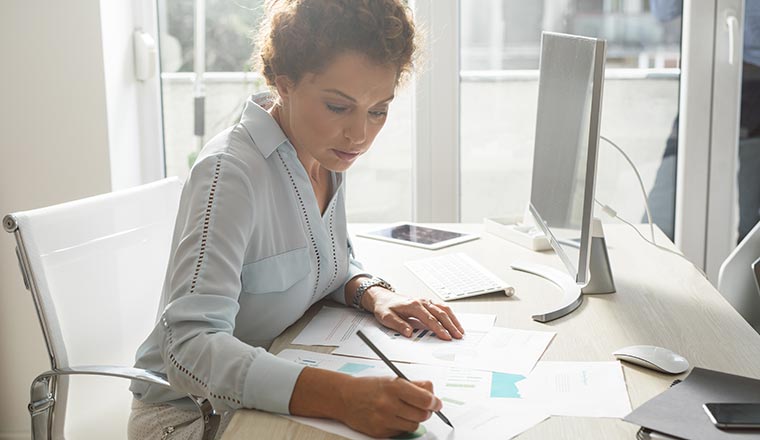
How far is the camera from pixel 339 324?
4.86 ft

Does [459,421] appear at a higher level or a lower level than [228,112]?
lower

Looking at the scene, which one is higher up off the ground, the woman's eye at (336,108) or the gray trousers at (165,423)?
the woman's eye at (336,108)

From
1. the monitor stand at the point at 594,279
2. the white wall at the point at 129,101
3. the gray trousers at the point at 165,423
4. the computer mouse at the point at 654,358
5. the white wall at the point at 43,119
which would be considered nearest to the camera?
the computer mouse at the point at 654,358

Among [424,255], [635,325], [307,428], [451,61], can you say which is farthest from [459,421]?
[451,61]

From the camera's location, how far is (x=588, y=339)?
1396 mm

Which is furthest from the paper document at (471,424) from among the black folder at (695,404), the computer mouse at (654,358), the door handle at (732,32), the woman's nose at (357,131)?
the door handle at (732,32)

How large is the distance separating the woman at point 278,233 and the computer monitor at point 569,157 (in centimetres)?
27

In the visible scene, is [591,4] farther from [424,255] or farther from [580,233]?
[580,233]

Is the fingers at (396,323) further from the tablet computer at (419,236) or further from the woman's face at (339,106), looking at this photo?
the tablet computer at (419,236)

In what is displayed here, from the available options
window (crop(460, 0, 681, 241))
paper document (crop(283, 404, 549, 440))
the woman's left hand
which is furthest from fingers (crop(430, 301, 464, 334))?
window (crop(460, 0, 681, 241))

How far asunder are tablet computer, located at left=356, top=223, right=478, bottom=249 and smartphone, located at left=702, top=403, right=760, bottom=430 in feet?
3.58

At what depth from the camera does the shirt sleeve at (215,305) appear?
1.09m

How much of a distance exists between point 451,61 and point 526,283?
1186 millimetres

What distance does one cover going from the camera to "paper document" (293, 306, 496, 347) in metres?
1.39
